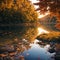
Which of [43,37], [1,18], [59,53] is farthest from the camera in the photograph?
[1,18]

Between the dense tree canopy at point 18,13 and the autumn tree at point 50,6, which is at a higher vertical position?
the dense tree canopy at point 18,13

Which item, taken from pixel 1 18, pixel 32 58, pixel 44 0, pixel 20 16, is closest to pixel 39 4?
pixel 44 0

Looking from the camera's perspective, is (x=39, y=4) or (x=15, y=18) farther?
(x=15, y=18)

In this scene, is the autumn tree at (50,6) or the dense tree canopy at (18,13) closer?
the autumn tree at (50,6)

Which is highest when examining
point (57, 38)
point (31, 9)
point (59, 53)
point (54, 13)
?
point (31, 9)

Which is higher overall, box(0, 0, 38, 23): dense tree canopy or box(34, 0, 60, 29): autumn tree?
box(0, 0, 38, 23): dense tree canopy

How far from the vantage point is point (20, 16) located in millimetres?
123375

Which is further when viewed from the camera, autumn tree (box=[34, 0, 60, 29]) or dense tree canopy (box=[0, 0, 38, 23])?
dense tree canopy (box=[0, 0, 38, 23])

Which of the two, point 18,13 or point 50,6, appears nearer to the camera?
point 50,6

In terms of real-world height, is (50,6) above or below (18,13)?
below

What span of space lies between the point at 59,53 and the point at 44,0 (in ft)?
61.6

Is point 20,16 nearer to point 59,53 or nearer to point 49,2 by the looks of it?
point 59,53

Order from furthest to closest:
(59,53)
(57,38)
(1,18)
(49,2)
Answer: (1,18)
(57,38)
(59,53)
(49,2)

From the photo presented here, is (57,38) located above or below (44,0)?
above
